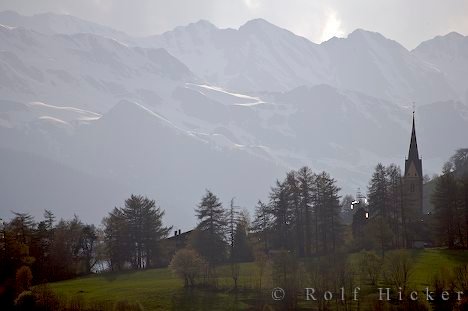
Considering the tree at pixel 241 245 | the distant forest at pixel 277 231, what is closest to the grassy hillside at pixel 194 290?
the distant forest at pixel 277 231

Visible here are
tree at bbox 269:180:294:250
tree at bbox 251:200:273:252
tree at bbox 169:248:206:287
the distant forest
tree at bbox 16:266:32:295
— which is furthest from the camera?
tree at bbox 251:200:273:252

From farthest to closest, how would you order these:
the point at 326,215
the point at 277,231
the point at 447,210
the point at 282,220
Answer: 1. the point at 277,231
2. the point at 282,220
3. the point at 447,210
4. the point at 326,215

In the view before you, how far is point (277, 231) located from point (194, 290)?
1616 centimetres

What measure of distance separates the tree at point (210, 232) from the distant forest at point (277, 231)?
85 millimetres

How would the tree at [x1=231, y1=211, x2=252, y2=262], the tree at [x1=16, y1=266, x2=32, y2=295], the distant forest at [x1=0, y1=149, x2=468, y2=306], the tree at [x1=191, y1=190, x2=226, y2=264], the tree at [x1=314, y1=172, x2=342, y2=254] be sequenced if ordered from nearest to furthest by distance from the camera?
the tree at [x1=16, y1=266, x2=32, y2=295], the tree at [x1=191, y1=190, x2=226, y2=264], the distant forest at [x1=0, y1=149, x2=468, y2=306], the tree at [x1=314, y1=172, x2=342, y2=254], the tree at [x1=231, y1=211, x2=252, y2=262]

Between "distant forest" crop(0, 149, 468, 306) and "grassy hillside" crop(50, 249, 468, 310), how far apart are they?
2942 mm

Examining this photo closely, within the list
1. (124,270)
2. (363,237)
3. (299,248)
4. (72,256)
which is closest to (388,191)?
(363,237)

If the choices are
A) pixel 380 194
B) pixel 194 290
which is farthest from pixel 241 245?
pixel 194 290

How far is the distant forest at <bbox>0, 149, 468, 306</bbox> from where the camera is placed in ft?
197

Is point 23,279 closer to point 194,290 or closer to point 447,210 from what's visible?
point 194,290

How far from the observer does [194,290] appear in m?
48.9

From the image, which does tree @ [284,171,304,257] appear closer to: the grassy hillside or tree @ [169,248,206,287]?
the grassy hillside

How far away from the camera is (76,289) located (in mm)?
53938

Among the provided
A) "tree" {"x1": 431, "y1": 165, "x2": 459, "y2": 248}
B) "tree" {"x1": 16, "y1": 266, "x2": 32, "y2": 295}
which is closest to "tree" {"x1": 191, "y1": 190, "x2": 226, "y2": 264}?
"tree" {"x1": 16, "y1": 266, "x2": 32, "y2": 295}
